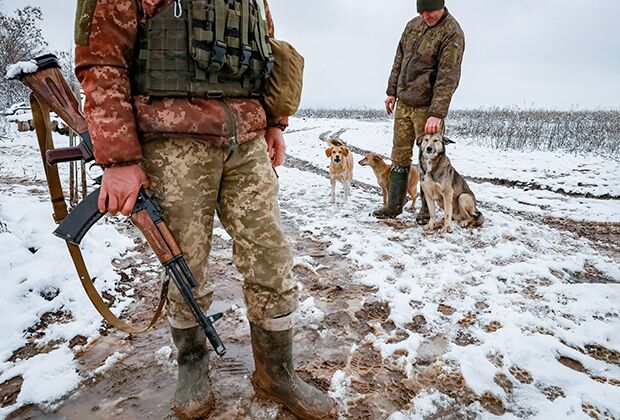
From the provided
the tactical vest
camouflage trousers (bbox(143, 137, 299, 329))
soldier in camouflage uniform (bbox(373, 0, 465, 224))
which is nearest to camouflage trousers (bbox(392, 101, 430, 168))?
soldier in camouflage uniform (bbox(373, 0, 465, 224))

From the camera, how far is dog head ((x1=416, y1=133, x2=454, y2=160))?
489cm

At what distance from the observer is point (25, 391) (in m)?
1.98

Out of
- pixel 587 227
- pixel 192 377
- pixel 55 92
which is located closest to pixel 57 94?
pixel 55 92

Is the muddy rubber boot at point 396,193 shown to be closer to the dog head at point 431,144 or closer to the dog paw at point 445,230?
the dog head at point 431,144

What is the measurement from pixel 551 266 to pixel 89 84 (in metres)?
4.43

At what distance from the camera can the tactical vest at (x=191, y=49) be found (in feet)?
4.75

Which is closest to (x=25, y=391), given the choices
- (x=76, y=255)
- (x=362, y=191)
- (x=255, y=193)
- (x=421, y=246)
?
(x=76, y=255)

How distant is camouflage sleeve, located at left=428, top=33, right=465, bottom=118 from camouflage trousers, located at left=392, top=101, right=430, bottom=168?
34 cm

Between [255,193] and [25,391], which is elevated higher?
[255,193]

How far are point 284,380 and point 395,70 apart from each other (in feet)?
15.6

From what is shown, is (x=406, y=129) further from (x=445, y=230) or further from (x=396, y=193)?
(x=445, y=230)

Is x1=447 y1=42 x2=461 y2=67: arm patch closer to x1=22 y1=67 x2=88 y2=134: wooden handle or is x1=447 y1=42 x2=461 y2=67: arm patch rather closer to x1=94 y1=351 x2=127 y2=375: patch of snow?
x1=22 y1=67 x2=88 y2=134: wooden handle

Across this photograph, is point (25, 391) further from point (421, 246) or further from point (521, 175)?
point (521, 175)

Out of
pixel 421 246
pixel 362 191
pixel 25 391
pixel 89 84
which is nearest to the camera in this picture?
pixel 89 84
